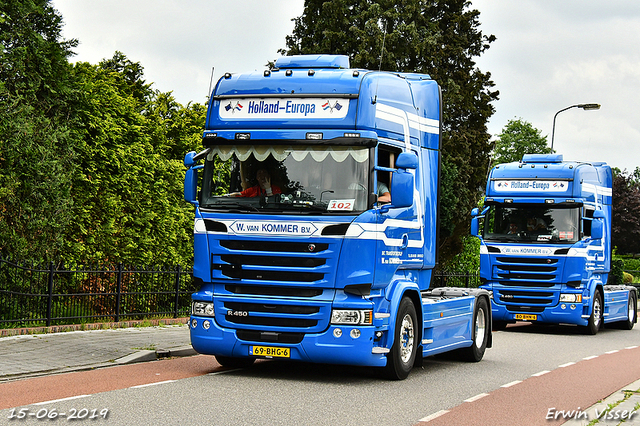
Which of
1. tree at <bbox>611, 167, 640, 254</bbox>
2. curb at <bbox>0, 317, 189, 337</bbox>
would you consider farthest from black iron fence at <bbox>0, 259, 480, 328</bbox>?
tree at <bbox>611, 167, 640, 254</bbox>

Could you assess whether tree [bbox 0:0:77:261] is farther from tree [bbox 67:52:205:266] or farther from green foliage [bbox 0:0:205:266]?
tree [bbox 67:52:205:266]

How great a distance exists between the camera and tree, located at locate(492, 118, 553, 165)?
91312mm

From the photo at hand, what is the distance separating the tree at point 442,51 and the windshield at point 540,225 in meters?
20.5

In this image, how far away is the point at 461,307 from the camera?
1319 centimetres

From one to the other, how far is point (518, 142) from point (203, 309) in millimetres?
85037

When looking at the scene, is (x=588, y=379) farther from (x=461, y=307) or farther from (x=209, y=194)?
(x=209, y=194)

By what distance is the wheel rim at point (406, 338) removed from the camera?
1092 cm

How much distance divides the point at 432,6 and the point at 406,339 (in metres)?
36.5

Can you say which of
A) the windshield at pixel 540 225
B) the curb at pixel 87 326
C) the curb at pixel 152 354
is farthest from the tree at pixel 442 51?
the curb at pixel 152 354

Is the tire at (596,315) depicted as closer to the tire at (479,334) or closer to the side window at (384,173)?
the tire at (479,334)

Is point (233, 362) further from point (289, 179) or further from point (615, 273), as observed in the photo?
point (615, 273)

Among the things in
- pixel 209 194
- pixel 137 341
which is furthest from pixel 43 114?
pixel 209 194

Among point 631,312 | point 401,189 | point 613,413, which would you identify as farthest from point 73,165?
point 631,312

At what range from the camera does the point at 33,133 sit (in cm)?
1519
